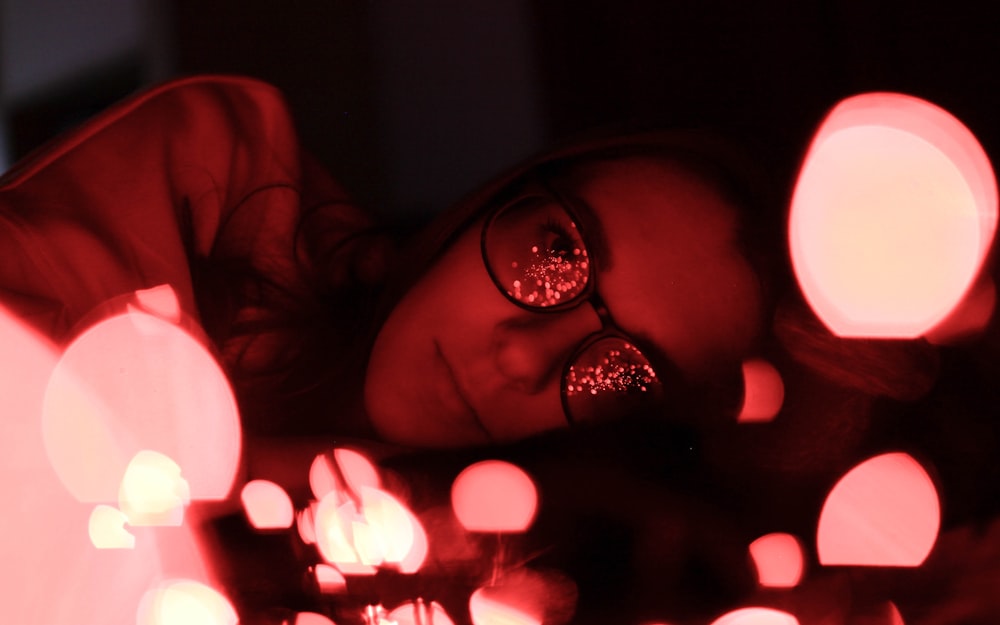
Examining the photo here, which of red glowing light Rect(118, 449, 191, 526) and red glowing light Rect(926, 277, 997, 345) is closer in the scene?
red glowing light Rect(926, 277, 997, 345)

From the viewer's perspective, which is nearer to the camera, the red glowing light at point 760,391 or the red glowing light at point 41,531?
the red glowing light at point 760,391

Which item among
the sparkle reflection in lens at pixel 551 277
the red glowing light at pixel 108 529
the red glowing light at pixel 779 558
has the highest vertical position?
the sparkle reflection in lens at pixel 551 277

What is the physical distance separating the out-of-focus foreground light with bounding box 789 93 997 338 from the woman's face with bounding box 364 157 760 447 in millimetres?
36

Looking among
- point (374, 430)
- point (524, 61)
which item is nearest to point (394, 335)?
point (374, 430)

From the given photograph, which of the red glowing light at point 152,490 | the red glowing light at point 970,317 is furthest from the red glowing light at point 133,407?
the red glowing light at point 970,317

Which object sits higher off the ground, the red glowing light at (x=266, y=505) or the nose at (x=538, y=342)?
the nose at (x=538, y=342)

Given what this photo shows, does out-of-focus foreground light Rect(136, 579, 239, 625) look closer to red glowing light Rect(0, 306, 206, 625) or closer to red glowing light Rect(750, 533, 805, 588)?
red glowing light Rect(0, 306, 206, 625)

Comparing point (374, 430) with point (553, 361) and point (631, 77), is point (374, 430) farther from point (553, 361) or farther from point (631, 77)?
point (631, 77)

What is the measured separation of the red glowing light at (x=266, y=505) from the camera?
0.45 meters

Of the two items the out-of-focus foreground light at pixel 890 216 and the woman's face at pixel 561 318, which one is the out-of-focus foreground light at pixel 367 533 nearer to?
the woman's face at pixel 561 318

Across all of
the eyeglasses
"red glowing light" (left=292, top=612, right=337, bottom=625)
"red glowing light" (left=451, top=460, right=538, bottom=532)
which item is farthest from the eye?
"red glowing light" (left=292, top=612, right=337, bottom=625)

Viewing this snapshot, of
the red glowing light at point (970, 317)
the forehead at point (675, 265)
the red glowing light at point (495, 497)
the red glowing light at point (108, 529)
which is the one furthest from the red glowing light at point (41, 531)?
the red glowing light at point (970, 317)

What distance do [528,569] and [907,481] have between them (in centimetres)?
18

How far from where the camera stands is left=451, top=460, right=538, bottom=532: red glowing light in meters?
0.41
